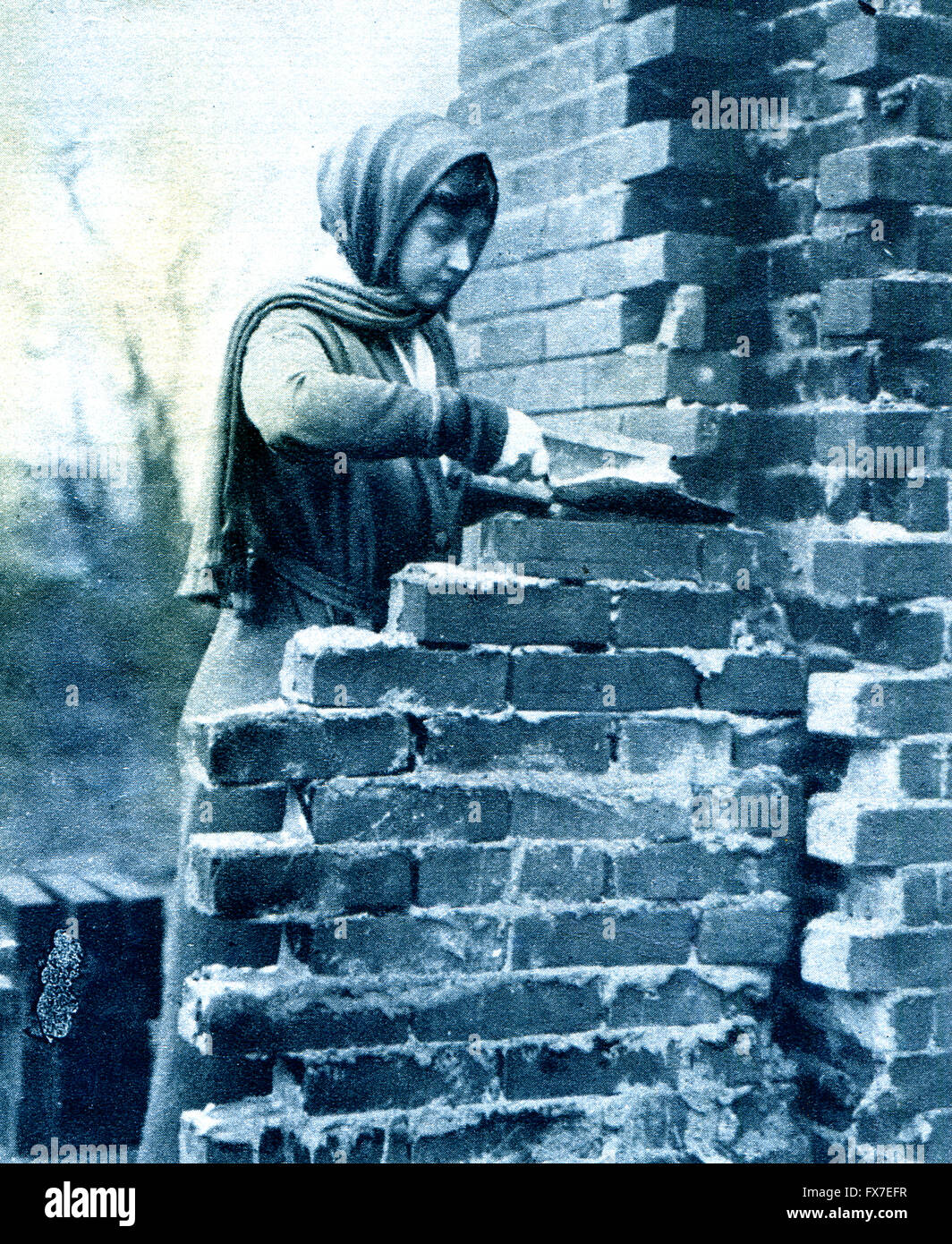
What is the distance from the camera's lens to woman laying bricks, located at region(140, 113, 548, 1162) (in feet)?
7.65

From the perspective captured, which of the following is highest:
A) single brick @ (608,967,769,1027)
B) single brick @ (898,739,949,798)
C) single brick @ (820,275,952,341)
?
single brick @ (820,275,952,341)

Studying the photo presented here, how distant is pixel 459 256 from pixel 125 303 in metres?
0.56

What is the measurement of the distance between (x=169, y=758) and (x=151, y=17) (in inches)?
45.6

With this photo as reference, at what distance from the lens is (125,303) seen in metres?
2.28

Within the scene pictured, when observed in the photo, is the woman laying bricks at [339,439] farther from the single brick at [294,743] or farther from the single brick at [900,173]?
the single brick at [900,173]

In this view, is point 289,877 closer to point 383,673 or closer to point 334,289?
point 383,673

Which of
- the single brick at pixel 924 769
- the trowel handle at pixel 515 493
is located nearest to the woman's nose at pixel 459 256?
the trowel handle at pixel 515 493

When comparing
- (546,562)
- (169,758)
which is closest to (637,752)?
(546,562)

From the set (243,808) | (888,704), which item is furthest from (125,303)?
(888,704)

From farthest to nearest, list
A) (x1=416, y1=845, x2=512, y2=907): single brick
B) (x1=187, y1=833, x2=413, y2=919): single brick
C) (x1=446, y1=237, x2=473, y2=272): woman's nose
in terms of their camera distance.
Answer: (x1=446, y1=237, x2=473, y2=272): woman's nose → (x1=416, y1=845, x2=512, y2=907): single brick → (x1=187, y1=833, x2=413, y2=919): single brick

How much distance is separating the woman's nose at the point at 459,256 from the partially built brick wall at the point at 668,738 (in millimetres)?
258

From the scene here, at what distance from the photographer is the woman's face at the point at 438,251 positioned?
2402mm

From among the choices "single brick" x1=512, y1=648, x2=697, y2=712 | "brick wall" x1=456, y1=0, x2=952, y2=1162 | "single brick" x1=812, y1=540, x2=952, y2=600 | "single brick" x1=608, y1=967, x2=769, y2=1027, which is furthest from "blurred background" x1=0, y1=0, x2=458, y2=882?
"single brick" x1=812, y1=540, x2=952, y2=600

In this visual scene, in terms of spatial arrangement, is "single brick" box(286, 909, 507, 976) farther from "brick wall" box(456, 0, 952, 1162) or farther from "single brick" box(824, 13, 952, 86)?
"single brick" box(824, 13, 952, 86)
